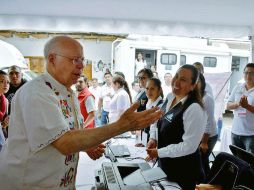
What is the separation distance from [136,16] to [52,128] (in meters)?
2.58

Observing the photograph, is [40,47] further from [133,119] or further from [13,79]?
[133,119]

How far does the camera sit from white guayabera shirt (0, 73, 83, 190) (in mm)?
1141

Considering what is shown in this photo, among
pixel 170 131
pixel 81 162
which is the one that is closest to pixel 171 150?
pixel 170 131

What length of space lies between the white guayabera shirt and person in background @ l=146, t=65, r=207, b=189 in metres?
0.77

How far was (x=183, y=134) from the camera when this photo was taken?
1859 mm

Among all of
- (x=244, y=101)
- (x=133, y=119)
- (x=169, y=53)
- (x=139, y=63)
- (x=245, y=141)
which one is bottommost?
(x=245, y=141)

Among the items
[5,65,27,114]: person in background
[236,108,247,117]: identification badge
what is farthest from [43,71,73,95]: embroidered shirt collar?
[5,65,27,114]: person in background

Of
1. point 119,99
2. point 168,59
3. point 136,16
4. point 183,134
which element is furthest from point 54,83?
point 168,59

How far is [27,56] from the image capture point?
10.8 metres

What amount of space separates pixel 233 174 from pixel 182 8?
6.08 ft

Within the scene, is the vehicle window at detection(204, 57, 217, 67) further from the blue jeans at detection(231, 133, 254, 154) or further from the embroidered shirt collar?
the embroidered shirt collar

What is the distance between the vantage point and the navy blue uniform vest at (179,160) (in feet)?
6.10

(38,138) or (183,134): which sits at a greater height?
(38,138)

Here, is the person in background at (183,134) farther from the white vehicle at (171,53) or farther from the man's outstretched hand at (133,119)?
the white vehicle at (171,53)
